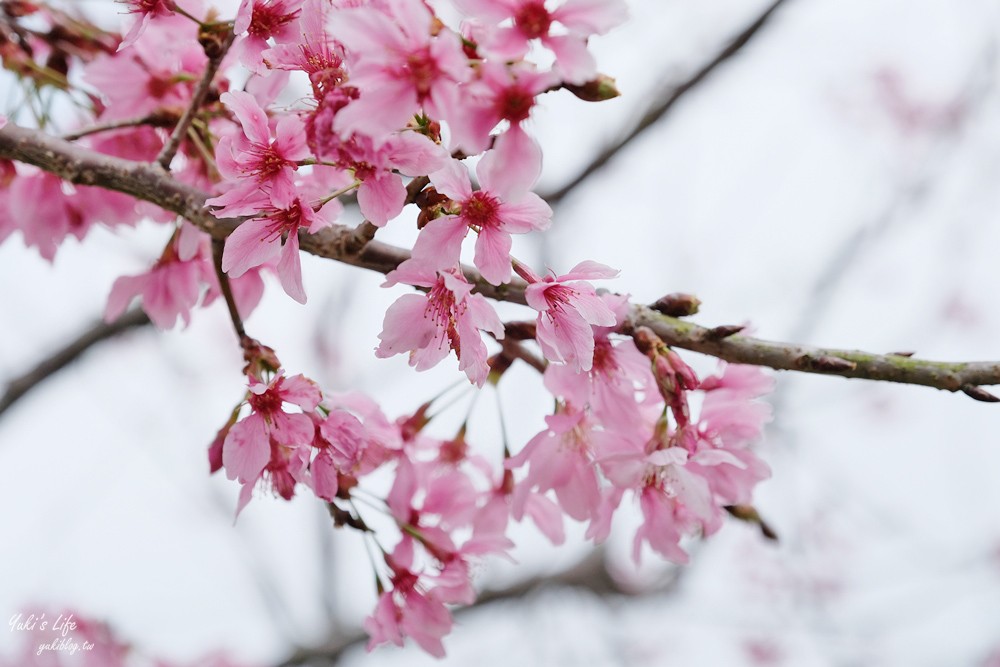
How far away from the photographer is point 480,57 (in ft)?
2.46

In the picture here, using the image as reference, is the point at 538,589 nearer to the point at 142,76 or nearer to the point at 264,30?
the point at 142,76

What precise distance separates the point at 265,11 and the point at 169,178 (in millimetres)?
314

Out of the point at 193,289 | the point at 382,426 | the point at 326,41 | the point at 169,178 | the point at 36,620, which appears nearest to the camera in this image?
the point at 326,41

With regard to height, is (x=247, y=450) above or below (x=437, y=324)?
below

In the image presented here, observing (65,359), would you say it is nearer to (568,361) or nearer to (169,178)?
(169,178)

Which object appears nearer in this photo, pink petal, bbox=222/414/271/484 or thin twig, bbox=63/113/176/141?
pink petal, bbox=222/414/271/484

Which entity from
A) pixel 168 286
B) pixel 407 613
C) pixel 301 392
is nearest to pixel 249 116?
pixel 301 392

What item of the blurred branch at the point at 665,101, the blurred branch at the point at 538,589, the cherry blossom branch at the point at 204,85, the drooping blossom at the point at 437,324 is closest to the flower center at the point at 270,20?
the cherry blossom branch at the point at 204,85

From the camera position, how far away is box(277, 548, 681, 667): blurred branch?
11.2ft

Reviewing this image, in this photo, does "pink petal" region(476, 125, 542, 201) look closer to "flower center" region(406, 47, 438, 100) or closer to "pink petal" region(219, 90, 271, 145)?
"flower center" region(406, 47, 438, 100)

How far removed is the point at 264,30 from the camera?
0.99 m

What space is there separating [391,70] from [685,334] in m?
0.57

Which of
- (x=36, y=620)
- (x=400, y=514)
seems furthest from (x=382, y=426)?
(x=36, y=620)

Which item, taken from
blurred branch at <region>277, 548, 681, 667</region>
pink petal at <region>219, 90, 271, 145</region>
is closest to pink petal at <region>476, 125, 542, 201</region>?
pink petal at <region>219, 90, 271, 145</region>
